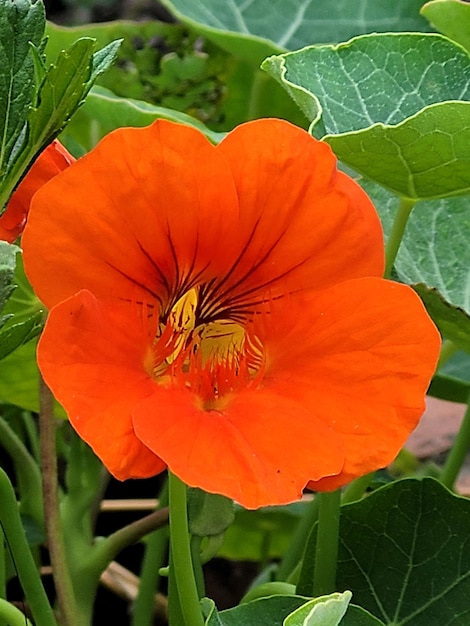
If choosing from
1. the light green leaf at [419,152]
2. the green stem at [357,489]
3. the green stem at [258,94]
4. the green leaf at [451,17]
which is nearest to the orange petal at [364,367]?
the light green leaf at [419,152]

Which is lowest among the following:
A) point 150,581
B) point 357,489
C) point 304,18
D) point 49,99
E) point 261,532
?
point 261,532

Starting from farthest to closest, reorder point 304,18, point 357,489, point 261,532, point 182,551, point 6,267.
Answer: point 304,18 < point 261,532 < point 357,489 < point 182,551 < point 6,267

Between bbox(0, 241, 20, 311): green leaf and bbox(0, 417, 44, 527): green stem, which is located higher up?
bbox(0, 241, 20, 311): green leaf

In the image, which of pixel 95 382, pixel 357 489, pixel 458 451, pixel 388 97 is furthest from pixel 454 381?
pixel 95 382

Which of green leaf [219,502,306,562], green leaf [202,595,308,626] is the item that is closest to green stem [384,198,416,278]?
green leaf [202,595,308,626]

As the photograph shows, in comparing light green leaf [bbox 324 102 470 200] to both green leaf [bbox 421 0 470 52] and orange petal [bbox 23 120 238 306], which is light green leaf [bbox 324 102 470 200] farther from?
green leaf [bbox 421 0 470 52]

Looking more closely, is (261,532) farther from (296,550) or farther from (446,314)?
(446,314)
